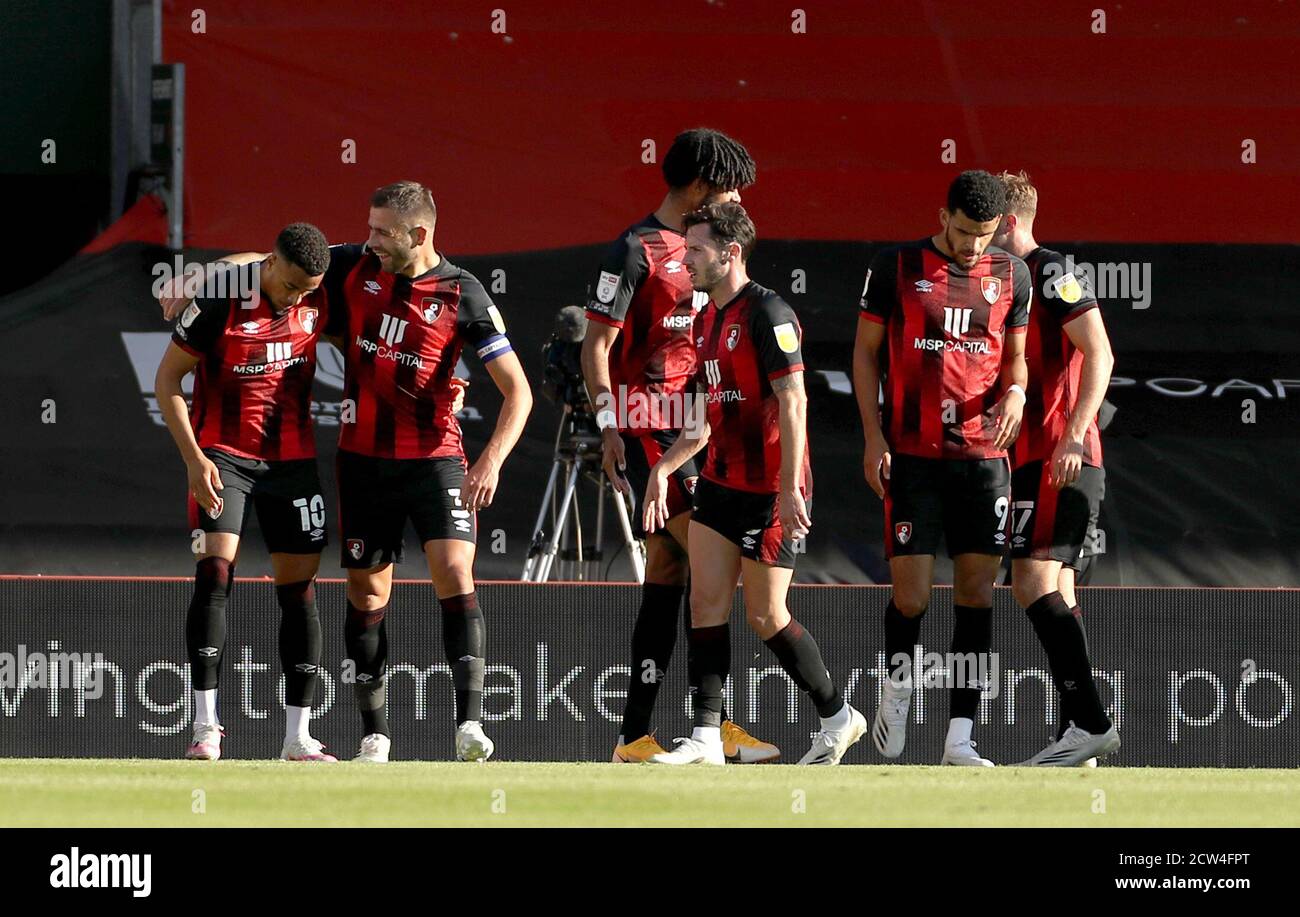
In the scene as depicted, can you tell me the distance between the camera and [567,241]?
11289mm

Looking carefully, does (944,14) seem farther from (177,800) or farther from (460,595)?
(177,800)

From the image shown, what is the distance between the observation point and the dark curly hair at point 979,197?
6.30m

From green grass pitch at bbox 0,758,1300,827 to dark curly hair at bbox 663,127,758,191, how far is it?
2.02 m

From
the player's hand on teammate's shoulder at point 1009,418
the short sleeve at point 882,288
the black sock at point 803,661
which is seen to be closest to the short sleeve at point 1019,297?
the player's hand on teammate's shoulder at point 1009,418

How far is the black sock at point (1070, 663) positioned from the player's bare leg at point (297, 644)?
7.81 ft

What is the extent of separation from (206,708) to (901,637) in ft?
7.34

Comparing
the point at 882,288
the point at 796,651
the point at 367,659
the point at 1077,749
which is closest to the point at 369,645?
the point at 367,659

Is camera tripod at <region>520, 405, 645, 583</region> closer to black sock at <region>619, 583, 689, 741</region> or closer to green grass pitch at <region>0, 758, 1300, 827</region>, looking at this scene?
black sock at <region>619, 583, 689, 741</region>

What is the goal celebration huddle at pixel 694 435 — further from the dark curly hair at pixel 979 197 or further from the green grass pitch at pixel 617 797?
the green grass pitch at pixel 617 797

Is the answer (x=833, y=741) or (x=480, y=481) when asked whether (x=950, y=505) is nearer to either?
(x=833, y=741)

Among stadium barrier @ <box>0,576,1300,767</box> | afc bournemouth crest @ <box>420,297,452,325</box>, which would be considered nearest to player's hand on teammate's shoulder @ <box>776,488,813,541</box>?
afc bournemouth crest @ <box>420,297,452,325</box>

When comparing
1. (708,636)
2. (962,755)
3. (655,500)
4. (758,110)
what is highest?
(758,110)

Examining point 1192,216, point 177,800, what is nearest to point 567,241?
point 1192,216

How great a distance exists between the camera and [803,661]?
637 cm
